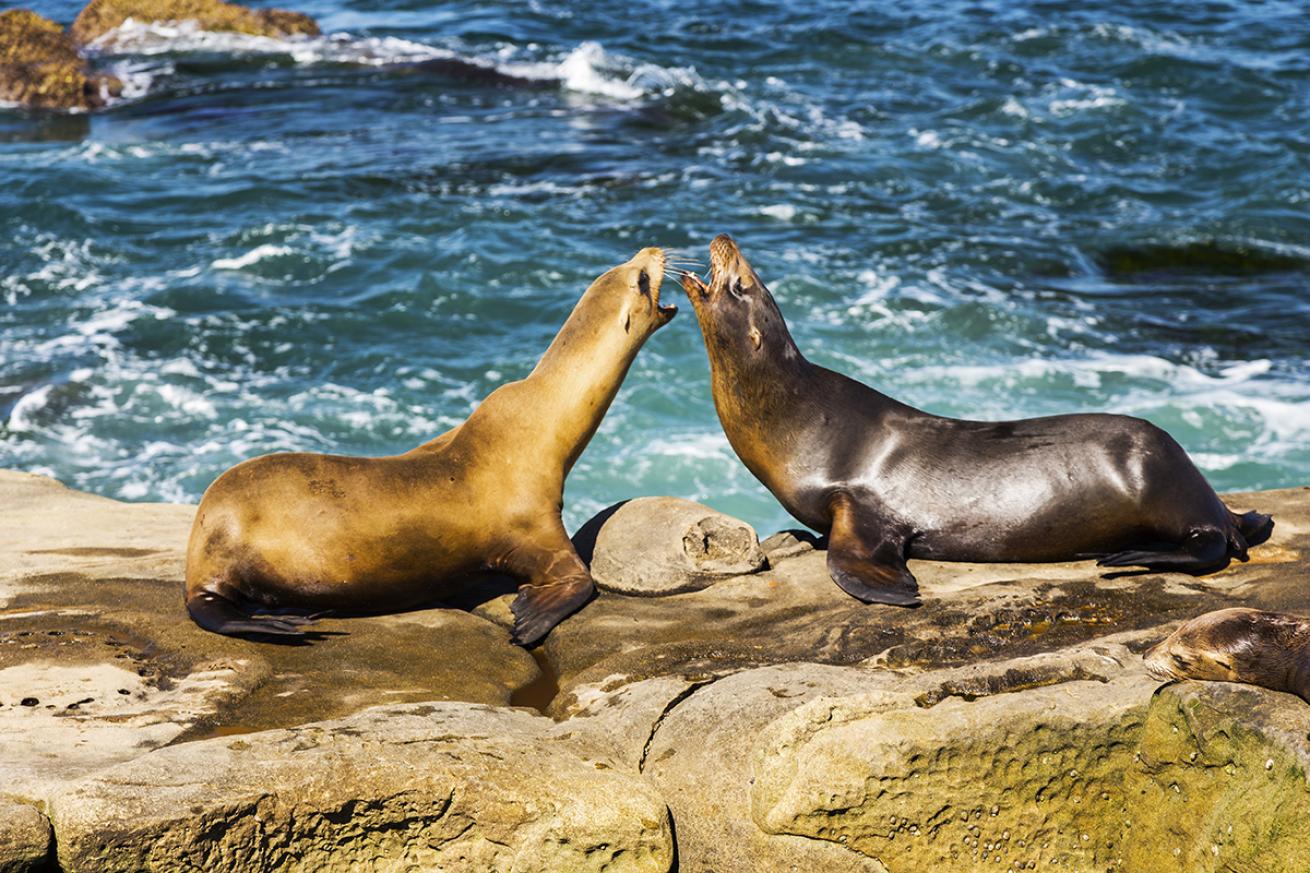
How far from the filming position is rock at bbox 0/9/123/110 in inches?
826

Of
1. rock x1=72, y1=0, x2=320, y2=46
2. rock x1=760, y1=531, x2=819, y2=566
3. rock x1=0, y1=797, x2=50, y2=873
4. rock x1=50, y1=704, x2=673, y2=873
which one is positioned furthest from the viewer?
rock x1=72, y1=0, x2=320, y2=46

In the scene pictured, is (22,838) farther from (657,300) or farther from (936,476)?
(936,476)

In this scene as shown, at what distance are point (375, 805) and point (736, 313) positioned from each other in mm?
3281

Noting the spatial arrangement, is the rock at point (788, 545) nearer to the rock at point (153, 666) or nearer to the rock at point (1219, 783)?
the rock at point (153, 666)

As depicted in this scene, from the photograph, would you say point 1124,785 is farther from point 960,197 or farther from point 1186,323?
point 960,197

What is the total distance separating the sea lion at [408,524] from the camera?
18.7 feet

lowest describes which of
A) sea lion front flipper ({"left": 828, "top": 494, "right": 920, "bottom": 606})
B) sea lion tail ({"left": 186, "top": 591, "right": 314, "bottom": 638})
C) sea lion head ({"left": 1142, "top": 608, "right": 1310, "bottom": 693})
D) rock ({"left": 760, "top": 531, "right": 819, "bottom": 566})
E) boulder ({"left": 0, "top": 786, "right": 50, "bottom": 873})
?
rock ({"left": 760, "top": 531, "right": 819, "bottom": 566})

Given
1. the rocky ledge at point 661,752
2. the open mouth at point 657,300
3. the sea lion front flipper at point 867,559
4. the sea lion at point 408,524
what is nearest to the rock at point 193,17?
the open mouth at point 657,300

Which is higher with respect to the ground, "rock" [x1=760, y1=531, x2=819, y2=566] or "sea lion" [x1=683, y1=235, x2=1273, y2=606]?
"sea lion" [x1=683, y1=235, x2=1273, y2=606]

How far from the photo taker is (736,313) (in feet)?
22.6

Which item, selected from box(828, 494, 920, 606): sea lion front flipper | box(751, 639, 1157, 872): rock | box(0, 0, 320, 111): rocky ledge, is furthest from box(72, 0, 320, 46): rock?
box(751, 639, 1157, 872): rock

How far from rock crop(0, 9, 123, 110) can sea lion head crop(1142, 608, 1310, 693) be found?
63.6ft

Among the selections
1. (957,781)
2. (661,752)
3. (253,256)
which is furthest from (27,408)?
(957,781)

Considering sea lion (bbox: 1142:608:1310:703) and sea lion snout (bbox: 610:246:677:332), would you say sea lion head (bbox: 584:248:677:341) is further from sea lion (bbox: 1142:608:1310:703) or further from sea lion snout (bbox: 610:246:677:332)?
sea lion (bbox: 1142:608:1310:703)
